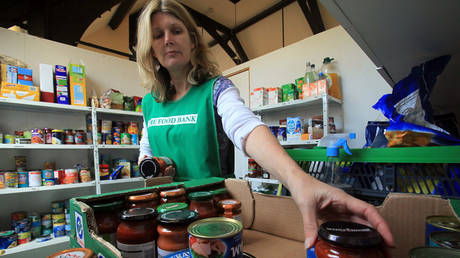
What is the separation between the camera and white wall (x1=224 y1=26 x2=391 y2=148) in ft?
6.19

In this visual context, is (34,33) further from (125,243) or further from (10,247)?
(125,243)

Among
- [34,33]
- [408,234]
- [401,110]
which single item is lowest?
[408,234]

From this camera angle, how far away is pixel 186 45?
934mm

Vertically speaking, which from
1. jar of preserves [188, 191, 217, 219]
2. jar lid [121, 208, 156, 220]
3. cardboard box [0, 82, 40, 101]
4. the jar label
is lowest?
the jar label

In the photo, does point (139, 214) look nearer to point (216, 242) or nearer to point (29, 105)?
point (216, 242)

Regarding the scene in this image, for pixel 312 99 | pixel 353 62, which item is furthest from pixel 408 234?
pixel 353 62

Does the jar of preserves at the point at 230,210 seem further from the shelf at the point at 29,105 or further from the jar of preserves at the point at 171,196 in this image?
the shelf at the point at 29,105

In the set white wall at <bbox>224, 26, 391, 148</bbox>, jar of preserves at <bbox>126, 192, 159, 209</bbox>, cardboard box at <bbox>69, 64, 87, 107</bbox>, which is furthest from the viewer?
cardboard box at <bbox>69, 64, 87, 107</bbox>

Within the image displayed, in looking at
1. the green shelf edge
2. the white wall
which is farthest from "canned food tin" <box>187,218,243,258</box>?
the white wall

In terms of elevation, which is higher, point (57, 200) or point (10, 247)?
point (57, 200)

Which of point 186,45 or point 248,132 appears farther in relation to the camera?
point 186,45

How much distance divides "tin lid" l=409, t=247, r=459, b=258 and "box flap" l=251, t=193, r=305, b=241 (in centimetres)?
32

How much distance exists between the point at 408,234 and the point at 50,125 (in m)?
2.70

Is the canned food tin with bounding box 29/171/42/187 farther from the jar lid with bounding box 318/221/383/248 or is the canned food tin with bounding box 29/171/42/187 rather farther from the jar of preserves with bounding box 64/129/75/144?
the jar lid with bounding box 318/221/383/248
